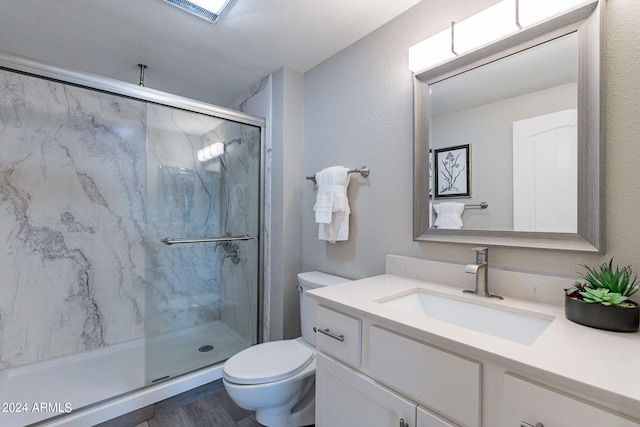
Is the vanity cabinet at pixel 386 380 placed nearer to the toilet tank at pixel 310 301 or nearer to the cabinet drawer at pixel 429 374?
the cabinet drawer at pixel 429 374

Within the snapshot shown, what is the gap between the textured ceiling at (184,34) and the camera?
1.44 metres

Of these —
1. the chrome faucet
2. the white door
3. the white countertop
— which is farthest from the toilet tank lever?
the white door

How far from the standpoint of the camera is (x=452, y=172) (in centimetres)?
128

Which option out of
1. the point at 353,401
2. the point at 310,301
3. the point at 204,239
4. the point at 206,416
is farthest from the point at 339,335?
the point at 204,239

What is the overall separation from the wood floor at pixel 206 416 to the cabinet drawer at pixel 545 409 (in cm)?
137

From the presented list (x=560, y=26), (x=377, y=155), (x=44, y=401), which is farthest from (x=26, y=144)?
(x=560, y=26)

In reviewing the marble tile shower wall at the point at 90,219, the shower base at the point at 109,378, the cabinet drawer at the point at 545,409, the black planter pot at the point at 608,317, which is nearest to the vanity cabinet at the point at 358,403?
the cabinet drawer at the point at 545,409

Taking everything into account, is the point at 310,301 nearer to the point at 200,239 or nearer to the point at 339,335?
the point at 339,335

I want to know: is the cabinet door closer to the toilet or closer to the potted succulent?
the toilet

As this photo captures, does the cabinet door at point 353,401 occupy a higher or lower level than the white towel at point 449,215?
lower

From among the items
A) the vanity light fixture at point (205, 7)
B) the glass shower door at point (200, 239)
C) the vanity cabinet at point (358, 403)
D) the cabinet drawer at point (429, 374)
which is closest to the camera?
the cabinet drawer at point (429, 374)

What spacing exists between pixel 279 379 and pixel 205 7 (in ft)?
6.12

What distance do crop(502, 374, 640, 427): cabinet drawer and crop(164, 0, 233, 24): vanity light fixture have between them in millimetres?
1831

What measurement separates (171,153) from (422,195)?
173 cm
